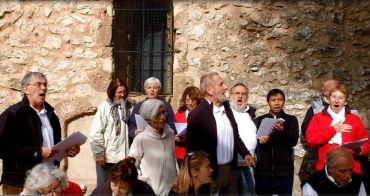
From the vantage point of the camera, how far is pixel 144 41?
28.8ft

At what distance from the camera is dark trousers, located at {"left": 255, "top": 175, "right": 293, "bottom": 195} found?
720 centimetres

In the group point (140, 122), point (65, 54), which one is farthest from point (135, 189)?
point (65, 54)

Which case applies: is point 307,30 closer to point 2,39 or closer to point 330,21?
point 330,21

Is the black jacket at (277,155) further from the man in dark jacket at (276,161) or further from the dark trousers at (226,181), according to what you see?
the dark trousers at (226,181)

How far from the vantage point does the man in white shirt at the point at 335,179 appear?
16.8 feet

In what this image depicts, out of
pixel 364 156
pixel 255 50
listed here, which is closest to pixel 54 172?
pixel 364 156

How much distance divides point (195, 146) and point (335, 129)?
1.34 m

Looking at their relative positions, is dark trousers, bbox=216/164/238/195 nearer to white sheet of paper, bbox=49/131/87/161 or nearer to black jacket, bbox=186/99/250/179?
black jacket, bbox=186/99/250/179

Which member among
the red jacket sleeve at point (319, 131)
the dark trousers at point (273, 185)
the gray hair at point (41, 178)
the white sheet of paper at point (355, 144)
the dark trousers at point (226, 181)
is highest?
the red jacket sleeve at point (319, 131)

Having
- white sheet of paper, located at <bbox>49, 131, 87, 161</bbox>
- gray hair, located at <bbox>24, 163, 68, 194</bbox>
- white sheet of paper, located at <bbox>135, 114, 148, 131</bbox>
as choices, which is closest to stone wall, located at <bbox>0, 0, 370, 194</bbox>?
white sheet of paper, located at <bbox>135, 114, 148, 131</bbox>

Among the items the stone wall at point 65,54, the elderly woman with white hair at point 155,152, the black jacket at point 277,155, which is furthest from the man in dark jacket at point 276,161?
the stone wall at point 65,54

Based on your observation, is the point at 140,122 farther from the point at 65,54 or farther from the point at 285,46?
the point at 285,46

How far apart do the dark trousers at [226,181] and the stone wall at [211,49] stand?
2115 mm

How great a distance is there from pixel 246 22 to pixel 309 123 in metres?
1.66
